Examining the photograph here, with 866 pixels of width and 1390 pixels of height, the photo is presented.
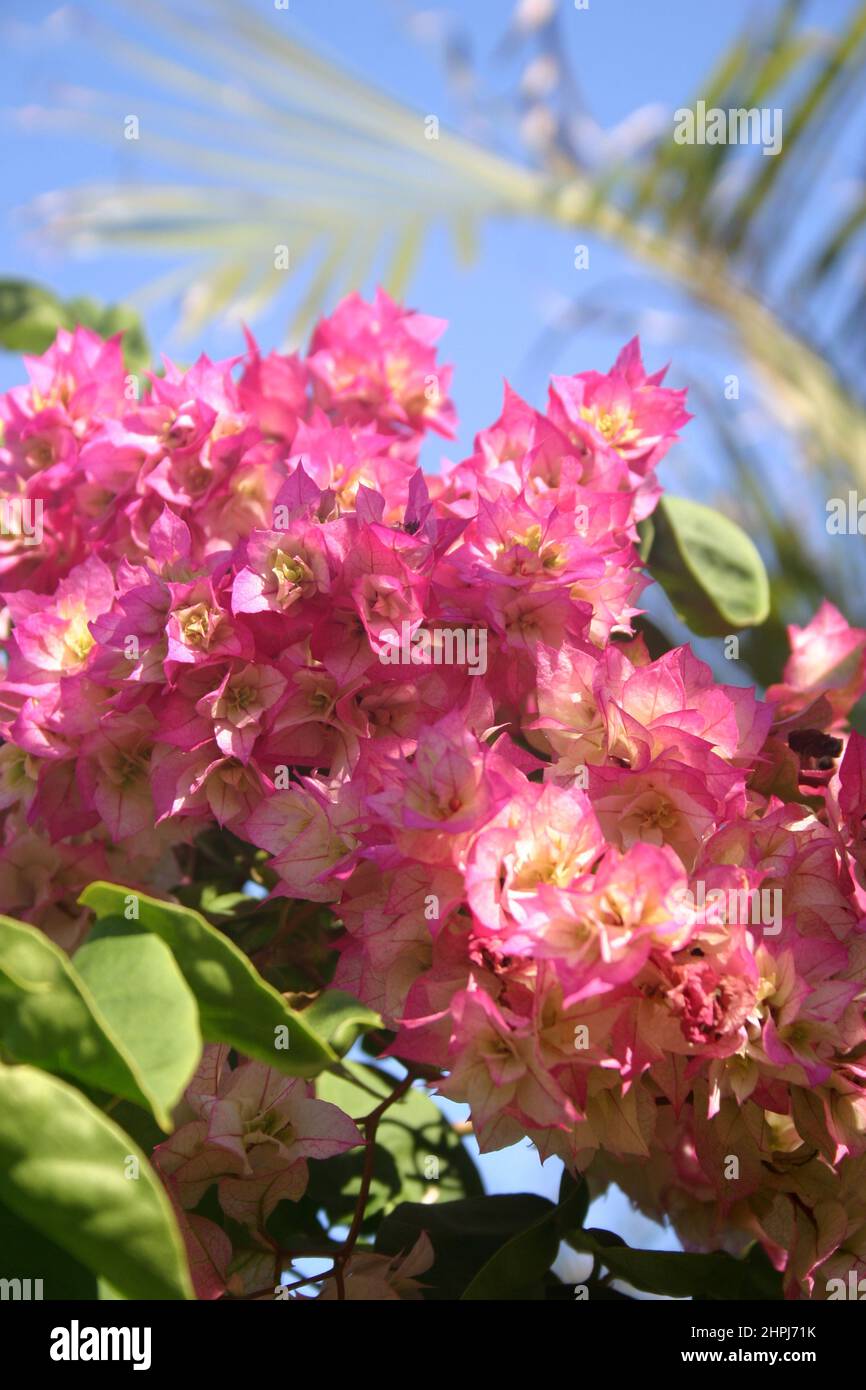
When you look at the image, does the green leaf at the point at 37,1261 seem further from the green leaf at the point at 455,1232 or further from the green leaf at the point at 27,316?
the green leaf at the point at 27,316

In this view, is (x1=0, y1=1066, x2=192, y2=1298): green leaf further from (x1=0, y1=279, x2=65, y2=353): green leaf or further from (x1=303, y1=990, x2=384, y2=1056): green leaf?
(x1=0, y1=279, x2=65, y2=353): green leaf

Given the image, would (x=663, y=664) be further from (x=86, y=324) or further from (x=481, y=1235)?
(x=86, y=324)

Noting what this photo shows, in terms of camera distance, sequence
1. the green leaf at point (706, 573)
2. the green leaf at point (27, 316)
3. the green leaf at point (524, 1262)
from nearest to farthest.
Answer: the green leaf at point (524, 1262) → the green leaf at point (706, 573) → the green leaf at point (27, 316)

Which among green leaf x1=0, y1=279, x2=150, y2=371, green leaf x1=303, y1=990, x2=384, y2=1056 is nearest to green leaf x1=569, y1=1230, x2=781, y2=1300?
green leaf x1=303, y1=990, x2=384, y2=1056

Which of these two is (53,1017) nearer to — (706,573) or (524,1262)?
(524,1262)

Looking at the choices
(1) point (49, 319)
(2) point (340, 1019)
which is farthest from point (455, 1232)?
(1) point (49, 319)

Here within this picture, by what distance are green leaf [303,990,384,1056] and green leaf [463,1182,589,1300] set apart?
6.0 inches

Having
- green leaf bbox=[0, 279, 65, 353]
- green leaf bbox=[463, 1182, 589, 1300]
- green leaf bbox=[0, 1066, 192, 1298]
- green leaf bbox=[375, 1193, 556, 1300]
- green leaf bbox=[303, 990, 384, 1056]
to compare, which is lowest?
green leaf bbox=[375, 1193, 556, 1300]

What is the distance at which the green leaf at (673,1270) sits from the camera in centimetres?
68

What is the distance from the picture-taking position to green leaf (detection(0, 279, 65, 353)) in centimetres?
117

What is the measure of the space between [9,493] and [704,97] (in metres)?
1.91

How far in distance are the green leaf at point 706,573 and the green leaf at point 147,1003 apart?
0.50 meters

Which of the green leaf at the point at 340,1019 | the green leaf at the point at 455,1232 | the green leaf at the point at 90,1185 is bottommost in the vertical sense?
the green leaf at the point at 455,1232

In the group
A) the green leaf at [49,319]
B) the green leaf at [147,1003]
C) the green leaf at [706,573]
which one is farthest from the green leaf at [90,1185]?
the green leaf at [49,319]
